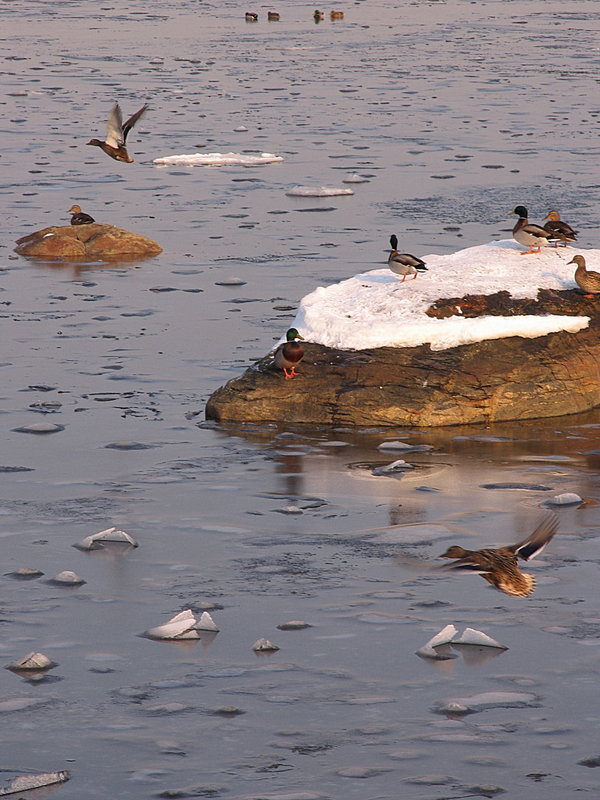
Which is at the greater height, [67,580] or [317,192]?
[317,192]

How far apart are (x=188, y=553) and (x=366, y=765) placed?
2.53 meters

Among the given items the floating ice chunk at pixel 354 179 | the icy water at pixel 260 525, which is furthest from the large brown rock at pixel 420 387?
the floating ice chunk at pixel 354 179

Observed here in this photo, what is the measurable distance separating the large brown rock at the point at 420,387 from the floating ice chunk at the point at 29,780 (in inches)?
201

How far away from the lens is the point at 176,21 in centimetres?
4456

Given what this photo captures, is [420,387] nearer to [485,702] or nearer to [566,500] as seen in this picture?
[566,500]

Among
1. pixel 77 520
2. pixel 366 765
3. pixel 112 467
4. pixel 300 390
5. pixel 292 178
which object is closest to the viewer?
pixel 366 765

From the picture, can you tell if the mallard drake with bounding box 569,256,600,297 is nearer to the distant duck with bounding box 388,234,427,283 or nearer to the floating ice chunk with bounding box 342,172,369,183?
the distant duck with bounding box 388,234,427,283

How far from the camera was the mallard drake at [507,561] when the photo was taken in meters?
6.61

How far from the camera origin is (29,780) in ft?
17.6

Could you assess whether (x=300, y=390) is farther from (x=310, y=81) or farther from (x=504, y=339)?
(x=310, y=81)

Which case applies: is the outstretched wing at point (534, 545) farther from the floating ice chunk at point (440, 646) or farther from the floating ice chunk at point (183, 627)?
the floating ice chunk at point (183, 627)

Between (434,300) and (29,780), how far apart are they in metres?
6.29

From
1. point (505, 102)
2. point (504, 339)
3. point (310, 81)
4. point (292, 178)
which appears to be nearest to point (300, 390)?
point (504, 339)

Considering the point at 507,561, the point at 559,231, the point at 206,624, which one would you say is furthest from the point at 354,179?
the point at 206,624
